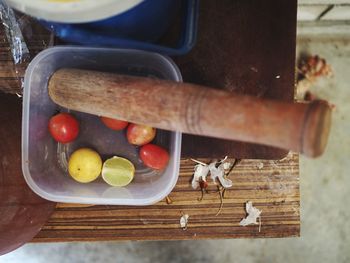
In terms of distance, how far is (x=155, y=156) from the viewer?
3.15ft

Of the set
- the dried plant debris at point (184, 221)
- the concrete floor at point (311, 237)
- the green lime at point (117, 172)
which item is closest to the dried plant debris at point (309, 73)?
the concrete floor at point (311, 237)

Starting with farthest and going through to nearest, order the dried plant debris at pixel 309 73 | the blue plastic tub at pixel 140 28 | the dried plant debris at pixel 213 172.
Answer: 1. the dried plant debris at pixel 309 73
2. the dried plant debris at pixel 213 172
3. the blue plastic tub at pixel 140 28

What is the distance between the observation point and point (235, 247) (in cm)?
169

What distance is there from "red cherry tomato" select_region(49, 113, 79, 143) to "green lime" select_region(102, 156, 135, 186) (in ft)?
0.29

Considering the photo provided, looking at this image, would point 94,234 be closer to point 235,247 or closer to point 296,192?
point 296,192

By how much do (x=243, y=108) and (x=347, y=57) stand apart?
46.1 inches

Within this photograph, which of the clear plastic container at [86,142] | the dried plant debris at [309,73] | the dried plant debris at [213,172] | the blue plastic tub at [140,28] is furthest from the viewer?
the dried plant debris at [309,73]

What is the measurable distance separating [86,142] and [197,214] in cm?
28

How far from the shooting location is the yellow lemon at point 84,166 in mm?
971

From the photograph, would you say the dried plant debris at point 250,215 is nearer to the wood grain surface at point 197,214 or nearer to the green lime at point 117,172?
the wood grain surface at point 197,214

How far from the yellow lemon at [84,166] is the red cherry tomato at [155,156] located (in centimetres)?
9

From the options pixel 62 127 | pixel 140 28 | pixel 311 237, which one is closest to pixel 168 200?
pixel 62 127

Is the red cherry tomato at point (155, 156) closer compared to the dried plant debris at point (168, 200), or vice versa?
the red cherry tomato at point (155, 156)

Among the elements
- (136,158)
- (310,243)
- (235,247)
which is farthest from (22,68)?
(310,243)
